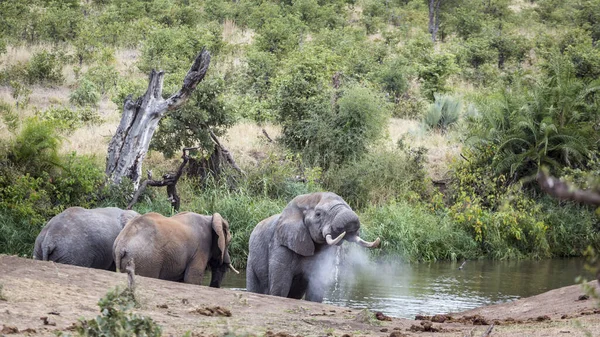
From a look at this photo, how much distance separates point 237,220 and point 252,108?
7.61m

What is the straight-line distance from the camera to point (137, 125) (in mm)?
15797

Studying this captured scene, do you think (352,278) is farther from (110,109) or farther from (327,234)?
(110,109)

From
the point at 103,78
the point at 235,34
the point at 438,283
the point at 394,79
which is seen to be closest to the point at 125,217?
the point at 438,283

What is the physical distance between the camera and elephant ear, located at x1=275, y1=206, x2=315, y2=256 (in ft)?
33.3

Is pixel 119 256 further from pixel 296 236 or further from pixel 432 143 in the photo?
pixel 432 143

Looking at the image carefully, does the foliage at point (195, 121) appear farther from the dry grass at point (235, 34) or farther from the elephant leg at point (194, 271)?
the dry grass at point (235, 34)

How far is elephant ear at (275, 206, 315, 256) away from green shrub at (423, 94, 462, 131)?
1465cm

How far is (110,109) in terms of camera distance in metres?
24.7

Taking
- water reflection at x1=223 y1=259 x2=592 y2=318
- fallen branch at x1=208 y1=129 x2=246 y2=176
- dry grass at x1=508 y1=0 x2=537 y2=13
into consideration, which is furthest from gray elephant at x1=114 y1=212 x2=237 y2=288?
dry grass at x1=508 y1=0 x2=537 y2=13

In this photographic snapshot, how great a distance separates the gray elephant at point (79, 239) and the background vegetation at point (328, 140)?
Result: 3.19m

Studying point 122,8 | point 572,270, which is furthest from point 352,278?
point 122,8

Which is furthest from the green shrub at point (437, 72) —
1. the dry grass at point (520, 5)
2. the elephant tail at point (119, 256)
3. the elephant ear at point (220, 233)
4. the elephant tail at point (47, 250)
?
the dry grass at point (520, 5)

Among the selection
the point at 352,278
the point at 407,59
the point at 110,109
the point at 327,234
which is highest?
the point at 407,59

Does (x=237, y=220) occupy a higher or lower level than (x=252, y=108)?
lower
